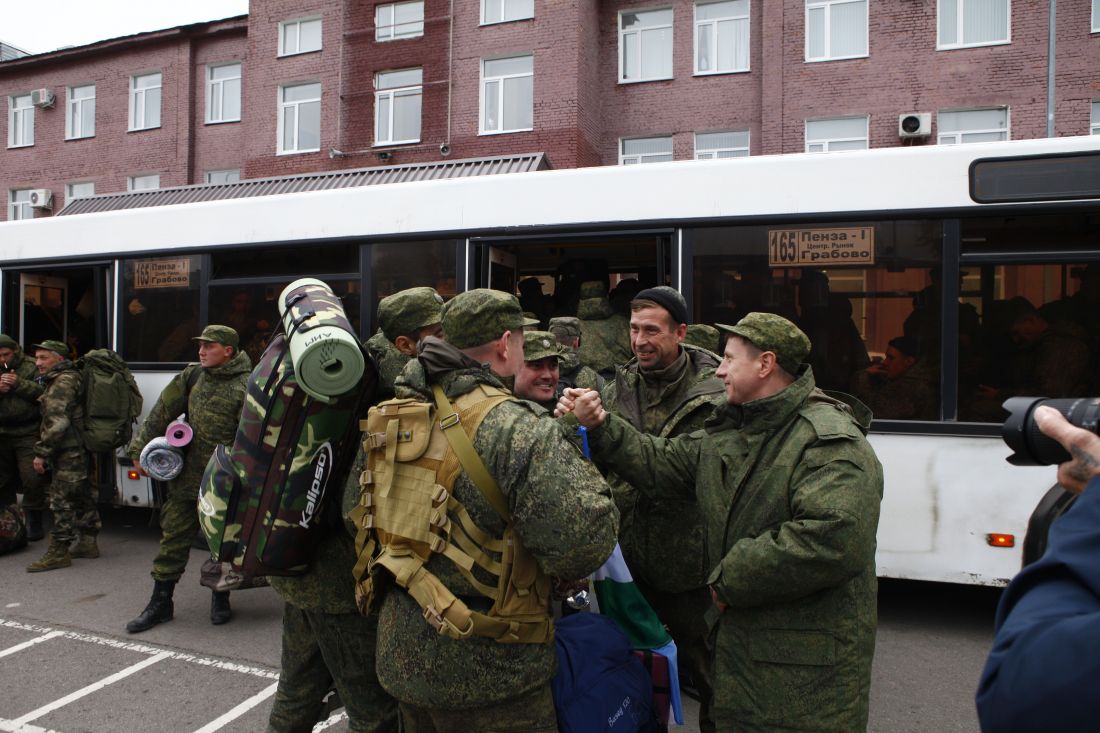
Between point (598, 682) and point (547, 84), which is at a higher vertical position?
point (547, 84)

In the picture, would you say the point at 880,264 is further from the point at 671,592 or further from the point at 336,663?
the point at 336,663

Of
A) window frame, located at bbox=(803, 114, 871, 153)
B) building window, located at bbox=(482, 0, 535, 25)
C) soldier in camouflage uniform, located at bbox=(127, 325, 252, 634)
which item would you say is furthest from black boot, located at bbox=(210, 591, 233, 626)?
building window, located at bbox=(482, 0, 535, 25)

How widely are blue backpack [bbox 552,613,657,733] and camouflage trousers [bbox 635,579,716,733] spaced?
0.69 m

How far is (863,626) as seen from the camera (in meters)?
2.23

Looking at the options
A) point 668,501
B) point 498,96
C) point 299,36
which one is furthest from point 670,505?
point 299,36

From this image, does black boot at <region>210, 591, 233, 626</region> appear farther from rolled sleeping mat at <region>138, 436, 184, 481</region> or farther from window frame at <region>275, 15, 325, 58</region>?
window frame at <region>275, 15, 325, 58</region>

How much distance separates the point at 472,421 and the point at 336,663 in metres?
1.15

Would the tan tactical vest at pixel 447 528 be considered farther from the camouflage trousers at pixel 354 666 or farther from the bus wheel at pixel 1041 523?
the bus wheel at pixel 1041 523

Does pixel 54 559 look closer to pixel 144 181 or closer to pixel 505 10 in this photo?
pixel 505 10

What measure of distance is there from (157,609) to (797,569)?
440 centimetres

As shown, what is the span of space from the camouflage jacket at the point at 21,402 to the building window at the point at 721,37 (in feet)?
52.2

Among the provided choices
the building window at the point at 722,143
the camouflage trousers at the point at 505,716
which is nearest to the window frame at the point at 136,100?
the building window at the point at 722,143

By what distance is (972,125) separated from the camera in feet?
55.1

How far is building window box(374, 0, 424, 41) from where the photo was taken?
2039cm
